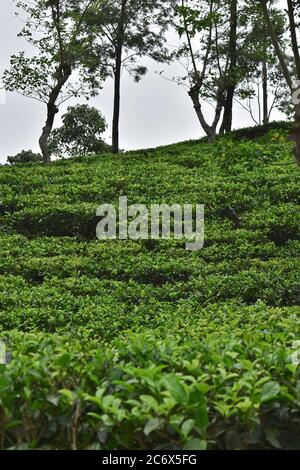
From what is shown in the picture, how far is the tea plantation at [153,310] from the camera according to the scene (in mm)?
2119

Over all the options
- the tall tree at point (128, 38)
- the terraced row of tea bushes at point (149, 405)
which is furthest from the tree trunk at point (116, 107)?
the terraced row of tea bushes at point (149, 405)

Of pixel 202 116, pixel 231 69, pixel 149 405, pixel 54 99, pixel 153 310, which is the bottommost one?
pixel 153 310

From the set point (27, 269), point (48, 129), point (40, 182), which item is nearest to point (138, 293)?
point (27, 269)

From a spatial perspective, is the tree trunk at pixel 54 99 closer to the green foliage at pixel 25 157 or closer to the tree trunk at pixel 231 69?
the tree trunk at pixel 231 69

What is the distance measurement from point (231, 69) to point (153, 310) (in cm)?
1184

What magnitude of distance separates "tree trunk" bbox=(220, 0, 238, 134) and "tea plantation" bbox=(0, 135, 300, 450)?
8.82 ft

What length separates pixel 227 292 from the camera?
6.09 m

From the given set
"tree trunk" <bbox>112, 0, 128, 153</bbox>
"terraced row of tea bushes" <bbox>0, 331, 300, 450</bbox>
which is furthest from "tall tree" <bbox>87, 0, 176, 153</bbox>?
"terraced row of tea bushes" <bbox>0, 331, 300, 450</bbox>

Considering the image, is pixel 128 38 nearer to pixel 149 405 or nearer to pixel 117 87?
pixel 117 87

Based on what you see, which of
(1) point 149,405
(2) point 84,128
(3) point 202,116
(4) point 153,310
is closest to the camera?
(1) point 149,405

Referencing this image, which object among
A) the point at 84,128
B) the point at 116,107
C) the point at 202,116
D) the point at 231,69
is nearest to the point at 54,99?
the point at 116,107

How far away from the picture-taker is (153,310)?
18.5 feet

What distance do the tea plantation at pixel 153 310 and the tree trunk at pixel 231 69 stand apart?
2.69 meters

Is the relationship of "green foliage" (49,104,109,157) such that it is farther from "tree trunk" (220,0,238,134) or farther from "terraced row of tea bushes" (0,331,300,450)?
"terraced row of tea bushes" (0,331,300,450)
